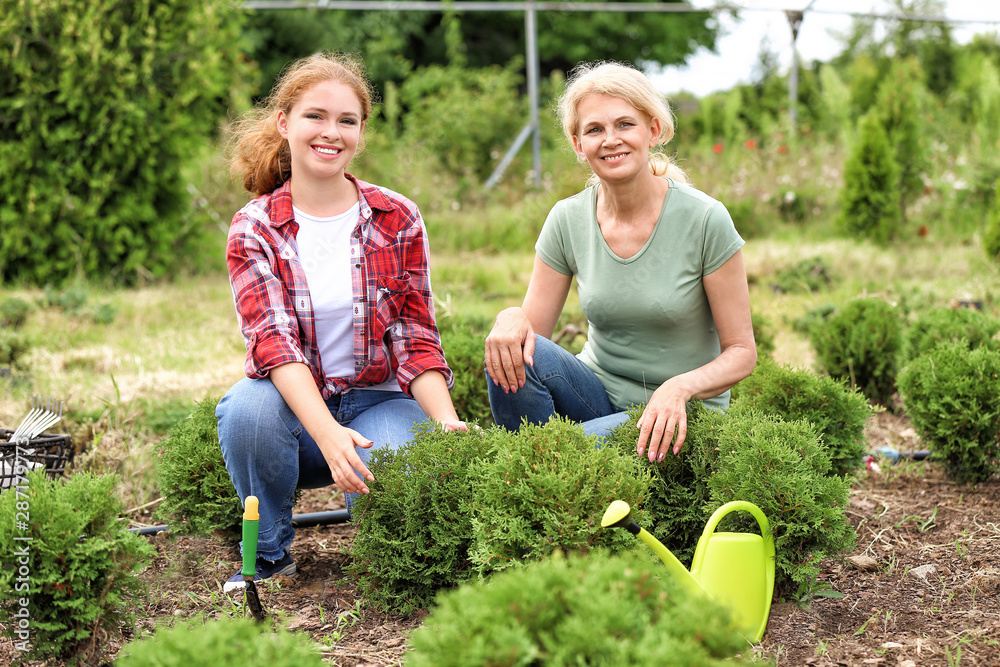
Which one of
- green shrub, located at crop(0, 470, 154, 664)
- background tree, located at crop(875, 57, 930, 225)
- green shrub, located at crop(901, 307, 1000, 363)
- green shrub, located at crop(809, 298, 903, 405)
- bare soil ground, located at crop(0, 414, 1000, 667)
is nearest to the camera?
green shrub, located at crop(0, 470, 154, 664)

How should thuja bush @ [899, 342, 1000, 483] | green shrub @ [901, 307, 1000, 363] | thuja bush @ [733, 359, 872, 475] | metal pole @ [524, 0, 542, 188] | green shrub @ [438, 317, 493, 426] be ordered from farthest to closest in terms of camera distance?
metal pole @ [524, 0, 542, 188] → green shrub @ [901, 307, 1000, 363] → green shrub @ [438, 317, 493, 426] → thuja bush @ [899, 342, 1000, 483] → thuja bush @ [733, 359, 872, 475]

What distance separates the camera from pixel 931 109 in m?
11.2

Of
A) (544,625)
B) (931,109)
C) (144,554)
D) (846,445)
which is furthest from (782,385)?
(931,109)

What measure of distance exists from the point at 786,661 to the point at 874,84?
12.5 metres

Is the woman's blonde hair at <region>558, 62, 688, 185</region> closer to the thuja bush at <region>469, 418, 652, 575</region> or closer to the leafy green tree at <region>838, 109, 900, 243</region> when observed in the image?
the thuja bush at <region>469, 418, 652, 575</region>

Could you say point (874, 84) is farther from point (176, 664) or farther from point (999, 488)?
point (176, 664)

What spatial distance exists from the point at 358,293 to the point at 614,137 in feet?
2.83

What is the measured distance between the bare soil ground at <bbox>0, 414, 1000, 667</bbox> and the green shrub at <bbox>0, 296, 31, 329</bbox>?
122 inches

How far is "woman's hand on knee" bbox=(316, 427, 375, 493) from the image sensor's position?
2055 millimetres

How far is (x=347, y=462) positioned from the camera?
2.06 metres

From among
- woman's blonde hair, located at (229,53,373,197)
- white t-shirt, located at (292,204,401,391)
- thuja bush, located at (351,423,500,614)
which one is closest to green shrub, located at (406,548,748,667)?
thuja bush, located at (351,423,500,614)

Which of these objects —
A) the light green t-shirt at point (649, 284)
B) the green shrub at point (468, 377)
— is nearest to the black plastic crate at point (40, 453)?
the green shrub at point (468, 377)

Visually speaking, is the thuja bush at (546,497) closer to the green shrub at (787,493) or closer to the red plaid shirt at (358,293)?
the green shrub at (787,493)

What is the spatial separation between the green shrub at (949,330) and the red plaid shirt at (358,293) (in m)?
2.14
